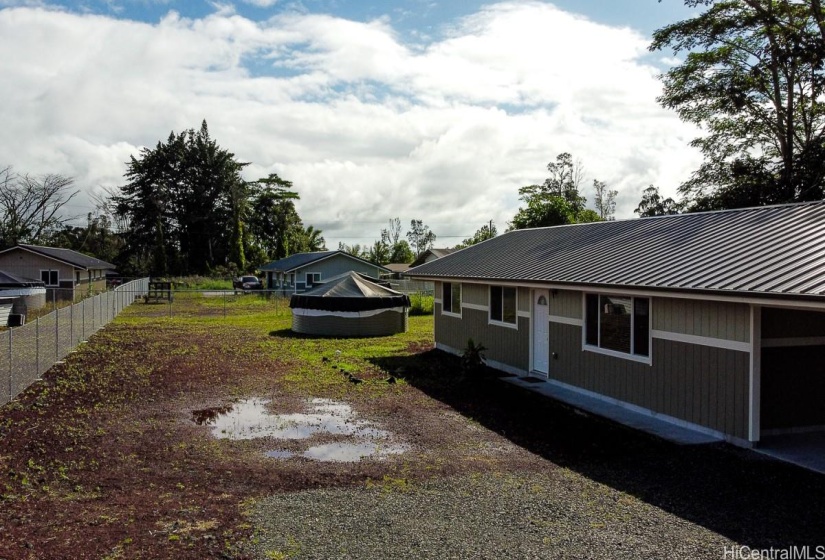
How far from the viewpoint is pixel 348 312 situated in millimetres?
24047

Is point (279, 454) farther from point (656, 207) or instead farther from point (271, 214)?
point (271, 214)

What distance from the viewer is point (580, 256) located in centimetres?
1380

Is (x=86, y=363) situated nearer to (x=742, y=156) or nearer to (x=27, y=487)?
(x=27, y=487)

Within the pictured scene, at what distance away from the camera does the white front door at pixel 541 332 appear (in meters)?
13.8

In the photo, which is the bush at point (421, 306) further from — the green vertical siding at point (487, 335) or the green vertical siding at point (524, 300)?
the green vertical siding at point (524, 300)

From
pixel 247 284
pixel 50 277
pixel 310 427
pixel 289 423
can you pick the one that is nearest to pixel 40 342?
pixel 289 423

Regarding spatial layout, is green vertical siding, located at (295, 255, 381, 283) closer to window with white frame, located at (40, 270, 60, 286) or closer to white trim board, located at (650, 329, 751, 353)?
window with white frame, located at (40, 270, 60, 286)

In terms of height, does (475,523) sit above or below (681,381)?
below

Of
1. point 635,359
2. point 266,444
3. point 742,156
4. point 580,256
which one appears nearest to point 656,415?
point 635,359

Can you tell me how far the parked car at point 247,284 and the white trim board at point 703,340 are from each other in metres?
46.2

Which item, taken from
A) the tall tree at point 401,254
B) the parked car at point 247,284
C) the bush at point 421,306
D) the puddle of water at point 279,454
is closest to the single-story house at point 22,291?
the bush at point 421,306

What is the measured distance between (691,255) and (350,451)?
642cm

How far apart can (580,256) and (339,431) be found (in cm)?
666

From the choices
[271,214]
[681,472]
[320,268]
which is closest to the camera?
[681,472]
